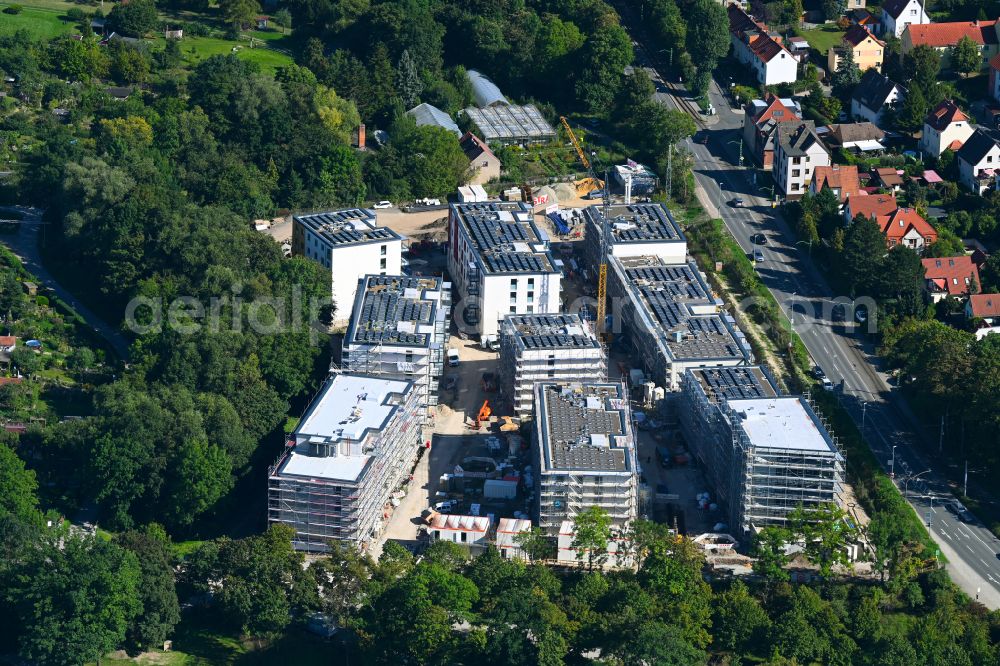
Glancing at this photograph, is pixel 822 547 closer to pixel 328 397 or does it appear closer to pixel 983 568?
pixel 983 568

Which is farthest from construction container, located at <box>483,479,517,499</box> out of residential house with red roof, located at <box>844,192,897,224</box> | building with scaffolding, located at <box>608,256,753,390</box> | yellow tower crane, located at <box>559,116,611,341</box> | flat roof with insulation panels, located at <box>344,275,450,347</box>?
→ residential house with red roof, located at <box>844,192,897,224</box>

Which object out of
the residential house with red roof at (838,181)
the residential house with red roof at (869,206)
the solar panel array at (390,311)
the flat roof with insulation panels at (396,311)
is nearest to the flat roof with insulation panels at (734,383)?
the flat roof with insulation panels at (396,311)

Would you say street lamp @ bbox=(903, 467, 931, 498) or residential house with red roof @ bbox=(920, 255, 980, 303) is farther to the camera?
residential house with red roof @ bbox=(920, 255, 980, 303)

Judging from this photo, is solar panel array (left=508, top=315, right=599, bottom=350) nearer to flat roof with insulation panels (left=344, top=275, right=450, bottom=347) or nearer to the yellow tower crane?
flat roof with insulation panels (left=344, top=275, right=450, bottom=347)

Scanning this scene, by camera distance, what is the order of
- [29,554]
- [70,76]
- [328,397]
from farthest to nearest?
[70,76], [328,397], [29,554]

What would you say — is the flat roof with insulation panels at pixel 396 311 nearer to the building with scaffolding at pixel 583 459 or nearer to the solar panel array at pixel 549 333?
the solar panel array at pixel 549 333

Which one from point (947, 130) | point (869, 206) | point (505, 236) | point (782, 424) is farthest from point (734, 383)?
point (947, 130)

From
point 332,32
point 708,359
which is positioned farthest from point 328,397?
point 332,32

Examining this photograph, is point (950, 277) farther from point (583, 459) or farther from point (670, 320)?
point (583, 459)
